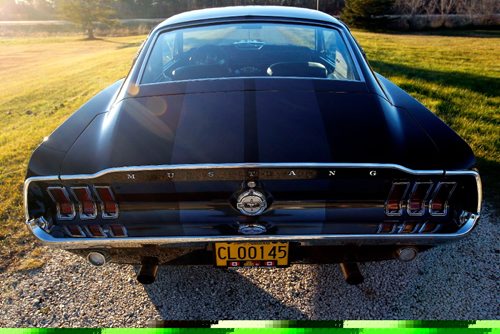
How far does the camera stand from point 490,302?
2.24 m

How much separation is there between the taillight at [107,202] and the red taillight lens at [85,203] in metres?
0.05

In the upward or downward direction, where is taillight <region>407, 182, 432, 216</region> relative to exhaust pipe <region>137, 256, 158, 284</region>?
upward

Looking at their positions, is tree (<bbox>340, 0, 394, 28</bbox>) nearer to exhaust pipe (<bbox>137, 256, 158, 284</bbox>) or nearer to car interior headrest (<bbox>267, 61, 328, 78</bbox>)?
car interior headrest (<bbox>267, 61, 328, 78</bbox>)

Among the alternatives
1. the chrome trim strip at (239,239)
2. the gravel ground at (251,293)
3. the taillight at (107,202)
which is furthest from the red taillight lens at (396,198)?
the taillight at (107,202)

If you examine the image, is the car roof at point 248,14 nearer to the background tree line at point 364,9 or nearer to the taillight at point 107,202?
the taillight at point 107,202

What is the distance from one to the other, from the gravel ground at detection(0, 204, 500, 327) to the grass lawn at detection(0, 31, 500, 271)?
0.41 m

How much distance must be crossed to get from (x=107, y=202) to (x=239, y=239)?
2.23ft

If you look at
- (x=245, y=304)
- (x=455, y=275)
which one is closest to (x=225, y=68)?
(x=245, y=304)

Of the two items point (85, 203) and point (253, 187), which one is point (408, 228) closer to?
point (253, 187)

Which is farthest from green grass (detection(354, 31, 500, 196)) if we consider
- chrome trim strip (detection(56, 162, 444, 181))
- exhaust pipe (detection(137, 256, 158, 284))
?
exhaust pipe (detection(137, 256, 158, 284))

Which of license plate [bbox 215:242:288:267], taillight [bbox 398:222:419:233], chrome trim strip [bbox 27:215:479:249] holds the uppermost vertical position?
taillight [bbox 398:222:419:233]

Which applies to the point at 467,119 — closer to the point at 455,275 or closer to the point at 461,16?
the point at 455,275

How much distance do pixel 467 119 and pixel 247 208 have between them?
4.57 m

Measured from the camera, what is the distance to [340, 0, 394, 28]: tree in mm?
23433
